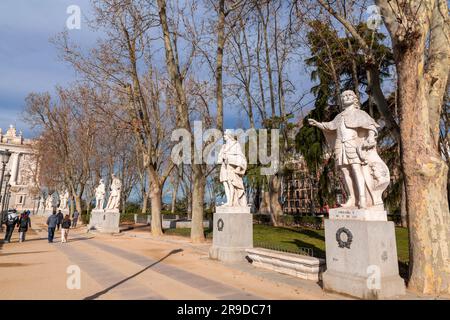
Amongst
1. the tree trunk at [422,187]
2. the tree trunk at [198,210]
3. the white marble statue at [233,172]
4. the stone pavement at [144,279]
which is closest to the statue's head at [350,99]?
the tree trunk at [422,187]

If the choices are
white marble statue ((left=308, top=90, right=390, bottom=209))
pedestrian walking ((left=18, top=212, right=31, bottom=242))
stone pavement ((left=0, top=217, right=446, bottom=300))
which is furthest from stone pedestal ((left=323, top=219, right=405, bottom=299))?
pedestrian walking ((left=18, top=212, right=31, bottom=242))

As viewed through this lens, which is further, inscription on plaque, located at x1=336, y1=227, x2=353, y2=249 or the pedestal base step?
the pedestal base step

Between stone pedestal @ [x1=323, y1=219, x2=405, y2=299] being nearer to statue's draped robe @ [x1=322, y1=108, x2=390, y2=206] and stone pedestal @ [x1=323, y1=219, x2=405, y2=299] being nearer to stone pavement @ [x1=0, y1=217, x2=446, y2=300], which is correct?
stone pavement @ [x1=0, y1=217, x2=446, y2=300]

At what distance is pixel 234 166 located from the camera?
427 inches

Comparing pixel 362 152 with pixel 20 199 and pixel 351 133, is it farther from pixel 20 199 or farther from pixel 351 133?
pixel 20 199

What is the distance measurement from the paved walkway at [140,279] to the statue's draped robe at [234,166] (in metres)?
2.61

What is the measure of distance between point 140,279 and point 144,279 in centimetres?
10

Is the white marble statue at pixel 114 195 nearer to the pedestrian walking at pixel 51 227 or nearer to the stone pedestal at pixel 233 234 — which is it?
the pedestrian walking at pixel 51 227

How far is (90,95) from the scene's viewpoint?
22.5 metres

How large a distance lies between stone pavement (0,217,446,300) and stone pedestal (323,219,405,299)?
35 centimetres

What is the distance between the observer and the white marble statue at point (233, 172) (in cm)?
1065

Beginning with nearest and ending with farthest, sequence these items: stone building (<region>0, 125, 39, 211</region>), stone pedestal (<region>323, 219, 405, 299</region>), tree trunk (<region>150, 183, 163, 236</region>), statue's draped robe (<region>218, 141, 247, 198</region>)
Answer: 1. stone pedestal (<region>323, 219, 405, 299</region>)
2. statue's draped robe (<region>218, 141, 247, 198</region>)
3. tree trunk (<region>150, 183, 163, 236</region>)
4. stone building (<region>0, 125, 39, 211</region>)

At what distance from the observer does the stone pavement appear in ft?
20.5
